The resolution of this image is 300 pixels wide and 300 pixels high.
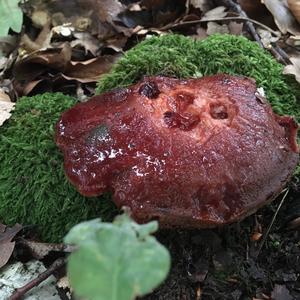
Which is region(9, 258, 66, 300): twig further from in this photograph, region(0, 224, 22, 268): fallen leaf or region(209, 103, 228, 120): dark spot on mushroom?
region(209, 103, 228, 120): dark spot on mushroom

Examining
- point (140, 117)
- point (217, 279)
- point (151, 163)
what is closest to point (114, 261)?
point (151, 163)

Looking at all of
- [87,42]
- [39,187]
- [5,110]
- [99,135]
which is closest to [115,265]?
[99,135]

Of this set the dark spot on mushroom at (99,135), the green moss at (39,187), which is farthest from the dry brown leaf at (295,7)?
the dark spot on mushroom at (99,135)

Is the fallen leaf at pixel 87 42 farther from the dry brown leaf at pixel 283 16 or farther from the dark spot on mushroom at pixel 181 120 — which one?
the dark spot on mushroom at pixel 181 120

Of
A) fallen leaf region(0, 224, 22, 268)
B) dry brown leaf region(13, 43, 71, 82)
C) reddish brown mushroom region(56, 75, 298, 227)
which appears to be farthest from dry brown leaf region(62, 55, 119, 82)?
fallen leaf region(0, 224, 22, 268)

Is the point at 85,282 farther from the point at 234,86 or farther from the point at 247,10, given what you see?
the point at 247,10

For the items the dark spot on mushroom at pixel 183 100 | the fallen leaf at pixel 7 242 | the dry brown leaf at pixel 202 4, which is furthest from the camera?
the dry brown leaf at pixel 202 4

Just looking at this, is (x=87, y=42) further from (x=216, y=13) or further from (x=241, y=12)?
(x=241, y=12)

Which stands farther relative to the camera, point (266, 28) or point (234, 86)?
point (266, 28)
